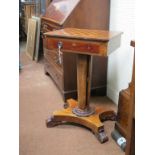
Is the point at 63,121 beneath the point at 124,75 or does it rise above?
beneath

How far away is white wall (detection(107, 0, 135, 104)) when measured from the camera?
1.95m

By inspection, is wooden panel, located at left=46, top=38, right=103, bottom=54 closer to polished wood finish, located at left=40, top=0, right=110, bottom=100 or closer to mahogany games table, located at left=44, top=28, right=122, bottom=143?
mahogany games table, located at left=44, top=28, right=122, bottom=143

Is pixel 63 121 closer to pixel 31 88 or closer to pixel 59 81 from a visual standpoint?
pixel 59 81

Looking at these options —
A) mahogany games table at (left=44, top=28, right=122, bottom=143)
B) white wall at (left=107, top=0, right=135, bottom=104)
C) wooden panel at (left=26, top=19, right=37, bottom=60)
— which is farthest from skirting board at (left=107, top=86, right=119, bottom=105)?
wooden panel at (left=26, top=19, right=37, bottom=60)

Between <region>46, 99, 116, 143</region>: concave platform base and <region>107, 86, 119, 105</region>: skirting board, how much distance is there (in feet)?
1.04

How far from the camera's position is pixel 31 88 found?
2.83 m

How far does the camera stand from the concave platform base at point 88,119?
176 centimetres

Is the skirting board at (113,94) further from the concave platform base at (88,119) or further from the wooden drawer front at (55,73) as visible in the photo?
the wooden drawer front at (55,73)

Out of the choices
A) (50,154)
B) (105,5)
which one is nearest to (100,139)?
(50,154)

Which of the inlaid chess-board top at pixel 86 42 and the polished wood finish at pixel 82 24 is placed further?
the polished wood finish at pixel 82 24

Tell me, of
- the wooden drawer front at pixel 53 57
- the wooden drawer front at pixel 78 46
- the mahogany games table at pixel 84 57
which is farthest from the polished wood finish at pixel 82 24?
the wooden drawer front at pixel 78 46

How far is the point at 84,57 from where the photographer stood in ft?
5.90

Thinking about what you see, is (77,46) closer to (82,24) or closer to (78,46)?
(78,46)
